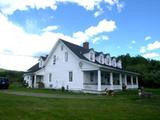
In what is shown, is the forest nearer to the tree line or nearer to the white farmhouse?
the tree line

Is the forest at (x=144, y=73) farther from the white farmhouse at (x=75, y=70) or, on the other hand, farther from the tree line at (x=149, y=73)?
the white farmhouse at (x=75, y=70)

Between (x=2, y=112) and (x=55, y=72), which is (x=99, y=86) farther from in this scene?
(x=2, y=112)

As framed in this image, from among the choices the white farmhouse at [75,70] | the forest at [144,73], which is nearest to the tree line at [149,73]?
the forest at [144,73]

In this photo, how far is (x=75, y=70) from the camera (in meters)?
33.4

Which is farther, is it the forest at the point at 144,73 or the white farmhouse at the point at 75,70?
the forest at the point at 144,73

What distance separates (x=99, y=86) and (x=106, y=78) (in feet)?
26.9

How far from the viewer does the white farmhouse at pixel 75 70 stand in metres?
31.5

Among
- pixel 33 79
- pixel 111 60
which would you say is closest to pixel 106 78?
pixel 111 60

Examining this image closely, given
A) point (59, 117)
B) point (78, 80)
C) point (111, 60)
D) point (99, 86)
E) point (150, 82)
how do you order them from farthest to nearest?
1. point (150, 82)
2. point (111, 60)
3. point (78, 80)
4. point (99, 86)
5. point (59, 117)

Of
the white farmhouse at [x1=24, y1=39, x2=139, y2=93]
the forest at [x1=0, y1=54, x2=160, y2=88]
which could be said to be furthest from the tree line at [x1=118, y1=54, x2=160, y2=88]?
the white farmhouse at [x1=24, y1=39, x2=139, y2=93]

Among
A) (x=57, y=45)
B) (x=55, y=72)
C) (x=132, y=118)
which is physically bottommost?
(x=132, y=118)

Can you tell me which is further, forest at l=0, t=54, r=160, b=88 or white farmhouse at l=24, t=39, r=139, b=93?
forest at l=0, t=54, r=160, b=88

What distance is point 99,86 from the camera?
30172 millimetres

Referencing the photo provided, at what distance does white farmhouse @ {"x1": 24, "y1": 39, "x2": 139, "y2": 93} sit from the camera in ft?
104
